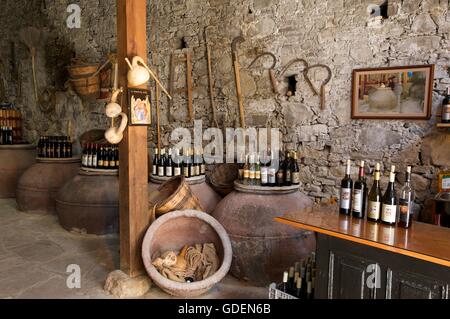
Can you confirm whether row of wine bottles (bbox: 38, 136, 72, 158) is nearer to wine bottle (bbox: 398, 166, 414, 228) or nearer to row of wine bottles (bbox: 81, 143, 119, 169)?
row of wine bottles (bbox: 81, 143, 119, 169)

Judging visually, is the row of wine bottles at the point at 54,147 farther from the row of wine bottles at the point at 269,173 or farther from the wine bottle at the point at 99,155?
the row of wine bottles at the point at 269,173

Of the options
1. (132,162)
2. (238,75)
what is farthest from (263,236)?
(238,75)

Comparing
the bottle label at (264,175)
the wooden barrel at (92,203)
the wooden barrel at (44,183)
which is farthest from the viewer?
the wooden barrel at (44,183)

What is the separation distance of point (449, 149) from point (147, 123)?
8.70ft

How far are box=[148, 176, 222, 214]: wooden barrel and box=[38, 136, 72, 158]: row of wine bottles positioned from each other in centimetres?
218

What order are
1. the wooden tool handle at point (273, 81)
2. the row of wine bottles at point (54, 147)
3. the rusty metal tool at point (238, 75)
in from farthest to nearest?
1. the row of wine bottles at point (54, 147)
2. the rusty metal tool at point (238, 75)
3. the wooden tool handle at point (273, 81)

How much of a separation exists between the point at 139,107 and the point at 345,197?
1.76 meters

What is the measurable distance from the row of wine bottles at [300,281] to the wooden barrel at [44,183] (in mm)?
4020

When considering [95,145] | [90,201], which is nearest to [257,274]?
[90,201]

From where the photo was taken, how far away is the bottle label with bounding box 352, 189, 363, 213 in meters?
2.40

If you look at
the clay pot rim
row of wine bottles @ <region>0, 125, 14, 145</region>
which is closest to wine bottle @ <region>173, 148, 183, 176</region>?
the clay pot rim

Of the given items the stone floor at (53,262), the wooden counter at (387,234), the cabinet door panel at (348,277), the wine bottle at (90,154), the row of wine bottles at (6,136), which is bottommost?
the stone floor at (53,262)

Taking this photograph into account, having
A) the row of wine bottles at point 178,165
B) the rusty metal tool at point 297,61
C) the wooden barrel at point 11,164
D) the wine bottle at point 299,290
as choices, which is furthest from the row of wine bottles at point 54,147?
the wine bottle at point 299,290

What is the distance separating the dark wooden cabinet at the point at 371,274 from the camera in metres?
1.91
